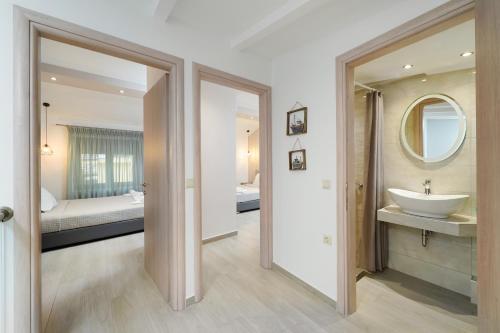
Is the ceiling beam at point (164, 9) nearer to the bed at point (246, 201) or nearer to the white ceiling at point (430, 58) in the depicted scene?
the white ceiling at point (430, 58)

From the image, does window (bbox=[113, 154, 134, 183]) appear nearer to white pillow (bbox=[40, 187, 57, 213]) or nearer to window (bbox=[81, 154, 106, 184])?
window (bbox=[81, 154, 106, 184])

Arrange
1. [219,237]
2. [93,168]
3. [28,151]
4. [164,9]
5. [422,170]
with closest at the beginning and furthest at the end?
[28,151]
[164,9]
[422,170]
[219,237]
[93,168]

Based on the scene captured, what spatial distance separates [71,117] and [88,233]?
3.29 meters

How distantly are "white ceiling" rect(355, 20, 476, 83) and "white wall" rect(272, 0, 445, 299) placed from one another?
52 cm

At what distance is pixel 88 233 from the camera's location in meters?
3.32

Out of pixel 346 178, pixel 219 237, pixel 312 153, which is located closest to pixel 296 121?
pixel 312 153

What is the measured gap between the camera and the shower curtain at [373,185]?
238cm

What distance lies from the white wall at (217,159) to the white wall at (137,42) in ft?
4.34

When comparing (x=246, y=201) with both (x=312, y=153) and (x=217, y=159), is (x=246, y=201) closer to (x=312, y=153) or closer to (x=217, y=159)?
(x=217, y=159)

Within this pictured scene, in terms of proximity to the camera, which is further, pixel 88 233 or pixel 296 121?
pixel 88 233

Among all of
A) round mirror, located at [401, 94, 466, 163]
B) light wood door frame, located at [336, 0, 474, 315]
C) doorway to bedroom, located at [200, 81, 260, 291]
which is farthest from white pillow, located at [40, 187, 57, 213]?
round mirror, located at [401, 94, 466, 163]

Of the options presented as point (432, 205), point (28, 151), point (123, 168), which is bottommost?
point (432, 205)

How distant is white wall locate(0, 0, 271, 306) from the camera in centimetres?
118

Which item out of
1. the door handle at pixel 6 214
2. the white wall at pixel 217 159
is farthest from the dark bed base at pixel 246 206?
the door handle at pixel 6 214
